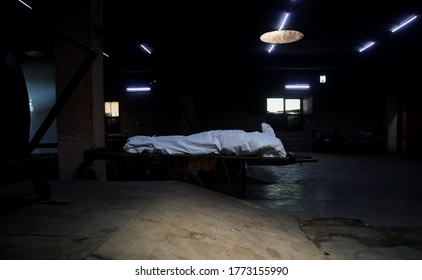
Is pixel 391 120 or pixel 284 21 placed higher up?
pixel 284 21

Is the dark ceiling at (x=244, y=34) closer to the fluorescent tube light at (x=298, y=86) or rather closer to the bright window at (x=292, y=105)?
the fluorescent tube light at (x=298, y=86)

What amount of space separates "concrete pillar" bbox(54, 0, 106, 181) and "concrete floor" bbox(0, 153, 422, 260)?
89 cm

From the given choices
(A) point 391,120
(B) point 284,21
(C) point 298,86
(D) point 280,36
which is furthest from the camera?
(C) point 298,86

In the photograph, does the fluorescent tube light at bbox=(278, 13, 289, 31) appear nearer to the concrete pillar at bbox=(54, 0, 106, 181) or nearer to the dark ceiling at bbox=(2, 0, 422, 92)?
the dark ceiling at bbox=(2, 0, 422, 92)

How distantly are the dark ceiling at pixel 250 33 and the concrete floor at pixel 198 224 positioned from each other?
521 centimetres

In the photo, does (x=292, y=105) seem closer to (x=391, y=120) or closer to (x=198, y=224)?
(x=391, y=120)

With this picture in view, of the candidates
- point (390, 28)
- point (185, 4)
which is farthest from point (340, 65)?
point (185, 4)

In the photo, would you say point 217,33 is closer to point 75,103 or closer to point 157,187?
point 75,103

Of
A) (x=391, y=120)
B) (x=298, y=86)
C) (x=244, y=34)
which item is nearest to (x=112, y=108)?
→ (x=244, y=34)

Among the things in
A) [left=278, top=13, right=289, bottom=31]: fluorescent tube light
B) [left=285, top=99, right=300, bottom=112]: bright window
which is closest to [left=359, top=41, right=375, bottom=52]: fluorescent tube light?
[left=278, top=13, right=289, bottom=31]: fluorescent tube light

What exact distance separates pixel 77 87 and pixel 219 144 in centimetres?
339

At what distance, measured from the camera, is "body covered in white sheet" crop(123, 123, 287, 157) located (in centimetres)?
521

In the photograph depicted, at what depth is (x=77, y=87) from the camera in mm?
5879

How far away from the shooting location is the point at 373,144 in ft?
53.1
